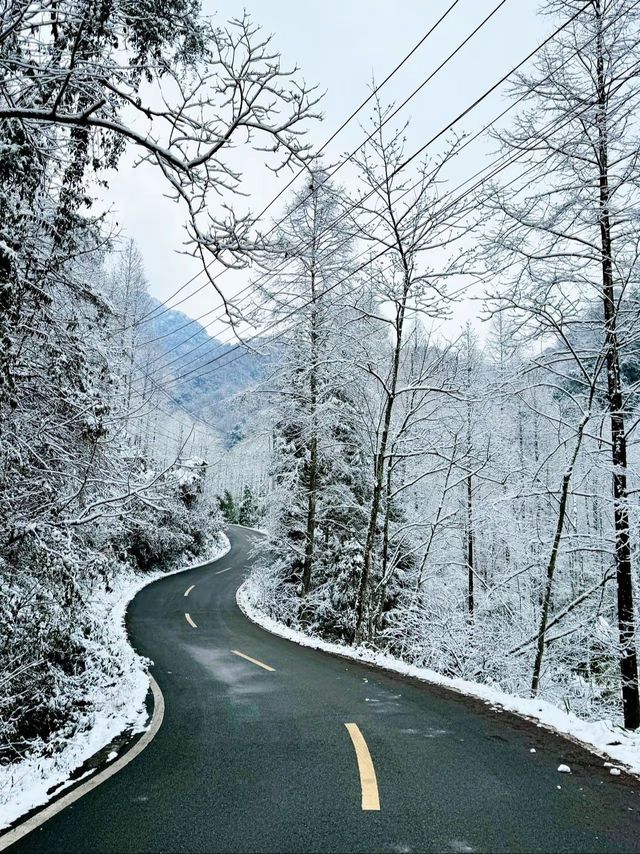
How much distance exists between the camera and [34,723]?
6340 mm

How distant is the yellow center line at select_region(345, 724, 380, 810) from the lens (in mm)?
3980

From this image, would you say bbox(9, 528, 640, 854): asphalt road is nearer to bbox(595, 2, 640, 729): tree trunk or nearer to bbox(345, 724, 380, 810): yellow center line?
bbox(345, 724, 380, 810): yellow center line

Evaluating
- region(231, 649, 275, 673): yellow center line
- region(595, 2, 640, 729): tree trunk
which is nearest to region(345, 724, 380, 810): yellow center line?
region(231, 649, 275, 673): yellow center line

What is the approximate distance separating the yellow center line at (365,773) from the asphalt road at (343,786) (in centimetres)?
6

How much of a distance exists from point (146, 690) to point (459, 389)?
933 cm

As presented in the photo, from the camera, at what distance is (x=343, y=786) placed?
4.32 m

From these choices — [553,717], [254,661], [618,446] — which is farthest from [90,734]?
[618,446]

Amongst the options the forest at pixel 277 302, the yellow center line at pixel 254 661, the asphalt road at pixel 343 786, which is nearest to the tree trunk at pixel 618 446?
the forest at pixel 277 302

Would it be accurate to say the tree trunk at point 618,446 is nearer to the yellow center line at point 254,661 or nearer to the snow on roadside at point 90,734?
the yellow center line at point 254,661

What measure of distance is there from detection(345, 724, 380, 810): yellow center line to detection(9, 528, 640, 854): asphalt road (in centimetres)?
6

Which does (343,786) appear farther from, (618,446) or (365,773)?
(618,446)

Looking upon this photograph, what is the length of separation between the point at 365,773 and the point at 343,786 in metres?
0.33

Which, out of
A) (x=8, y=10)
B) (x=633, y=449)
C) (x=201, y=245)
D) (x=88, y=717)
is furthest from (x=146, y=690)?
(x=633, y=449)

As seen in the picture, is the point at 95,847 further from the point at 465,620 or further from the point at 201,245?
the point at 465,620
